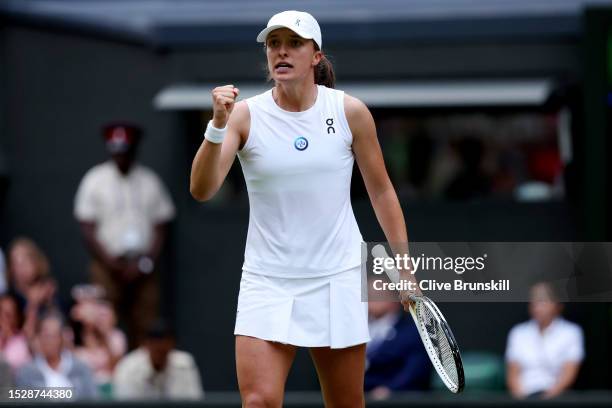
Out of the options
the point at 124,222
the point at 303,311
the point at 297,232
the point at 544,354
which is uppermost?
the point at 124,222

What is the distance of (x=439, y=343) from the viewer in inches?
226

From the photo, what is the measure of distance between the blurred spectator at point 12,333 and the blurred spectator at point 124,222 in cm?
89

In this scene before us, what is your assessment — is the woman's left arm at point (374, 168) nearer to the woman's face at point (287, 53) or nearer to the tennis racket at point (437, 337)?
the tennis racket at point (437, 337)

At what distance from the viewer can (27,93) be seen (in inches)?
448

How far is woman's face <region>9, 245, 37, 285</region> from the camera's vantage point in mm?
10469

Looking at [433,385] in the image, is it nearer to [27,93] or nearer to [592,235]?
[592,235]

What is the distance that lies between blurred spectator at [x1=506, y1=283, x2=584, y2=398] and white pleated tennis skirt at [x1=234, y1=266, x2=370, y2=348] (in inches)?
156

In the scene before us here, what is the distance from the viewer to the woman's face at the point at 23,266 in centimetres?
1047

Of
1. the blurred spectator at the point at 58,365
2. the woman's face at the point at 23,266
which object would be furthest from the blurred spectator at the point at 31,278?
the blurred spectator at the point at 58,365

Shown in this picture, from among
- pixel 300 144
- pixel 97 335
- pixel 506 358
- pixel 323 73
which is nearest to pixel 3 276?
pixel 97 335

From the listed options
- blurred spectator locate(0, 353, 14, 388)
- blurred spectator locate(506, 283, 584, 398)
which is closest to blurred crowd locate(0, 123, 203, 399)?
blurred spectator locate(0, 353, 14, 388)

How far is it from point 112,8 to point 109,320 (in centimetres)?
283

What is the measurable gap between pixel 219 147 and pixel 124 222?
214 inches

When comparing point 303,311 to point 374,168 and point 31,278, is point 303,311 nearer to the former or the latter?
point 374,168
